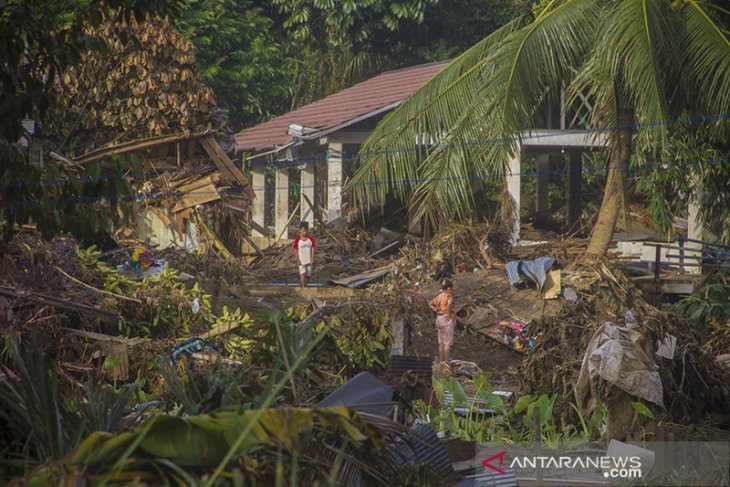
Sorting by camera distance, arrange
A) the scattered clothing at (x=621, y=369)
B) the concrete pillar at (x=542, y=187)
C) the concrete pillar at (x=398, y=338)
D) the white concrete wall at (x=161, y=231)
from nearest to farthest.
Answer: the scattered clothing at (x=621, y=369) < the concrete pillar at (x=398, y=338) < the white concrete wall at (x=161, y=231) < the concrete pillar at (x=542, y=187)

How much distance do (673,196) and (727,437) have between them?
28.5 ft

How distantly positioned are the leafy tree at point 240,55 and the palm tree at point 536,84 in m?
17.5

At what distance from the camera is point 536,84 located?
12609mm

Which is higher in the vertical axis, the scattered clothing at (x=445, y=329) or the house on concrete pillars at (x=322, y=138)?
the house on concrete pillars at (x=322, y=138)

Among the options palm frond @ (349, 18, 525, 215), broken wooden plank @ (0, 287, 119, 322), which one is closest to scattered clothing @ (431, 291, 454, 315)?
palm frond @ (349, 18, 525, 215)

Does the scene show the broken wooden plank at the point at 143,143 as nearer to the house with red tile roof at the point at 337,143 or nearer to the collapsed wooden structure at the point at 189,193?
the collapsed wooden structure at the point at 189,193

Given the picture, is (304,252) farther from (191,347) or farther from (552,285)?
(191,347)

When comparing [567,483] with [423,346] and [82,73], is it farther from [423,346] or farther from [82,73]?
[82,73]

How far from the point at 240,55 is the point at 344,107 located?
25.1 ft

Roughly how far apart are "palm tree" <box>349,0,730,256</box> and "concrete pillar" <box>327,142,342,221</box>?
8.81 meters

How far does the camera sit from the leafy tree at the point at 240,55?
Answer: 30.2 metres

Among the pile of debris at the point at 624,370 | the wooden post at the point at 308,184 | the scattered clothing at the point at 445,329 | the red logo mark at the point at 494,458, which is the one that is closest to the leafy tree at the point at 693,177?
the scattered clothing at the point at 445,329

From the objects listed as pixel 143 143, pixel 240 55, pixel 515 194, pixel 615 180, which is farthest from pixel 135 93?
pixel 240 55

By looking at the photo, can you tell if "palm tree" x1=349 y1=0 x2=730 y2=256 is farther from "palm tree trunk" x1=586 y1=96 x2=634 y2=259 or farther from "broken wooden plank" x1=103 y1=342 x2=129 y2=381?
"broken wooden plank" x1=103 y1=342 x2=129 y2=381
